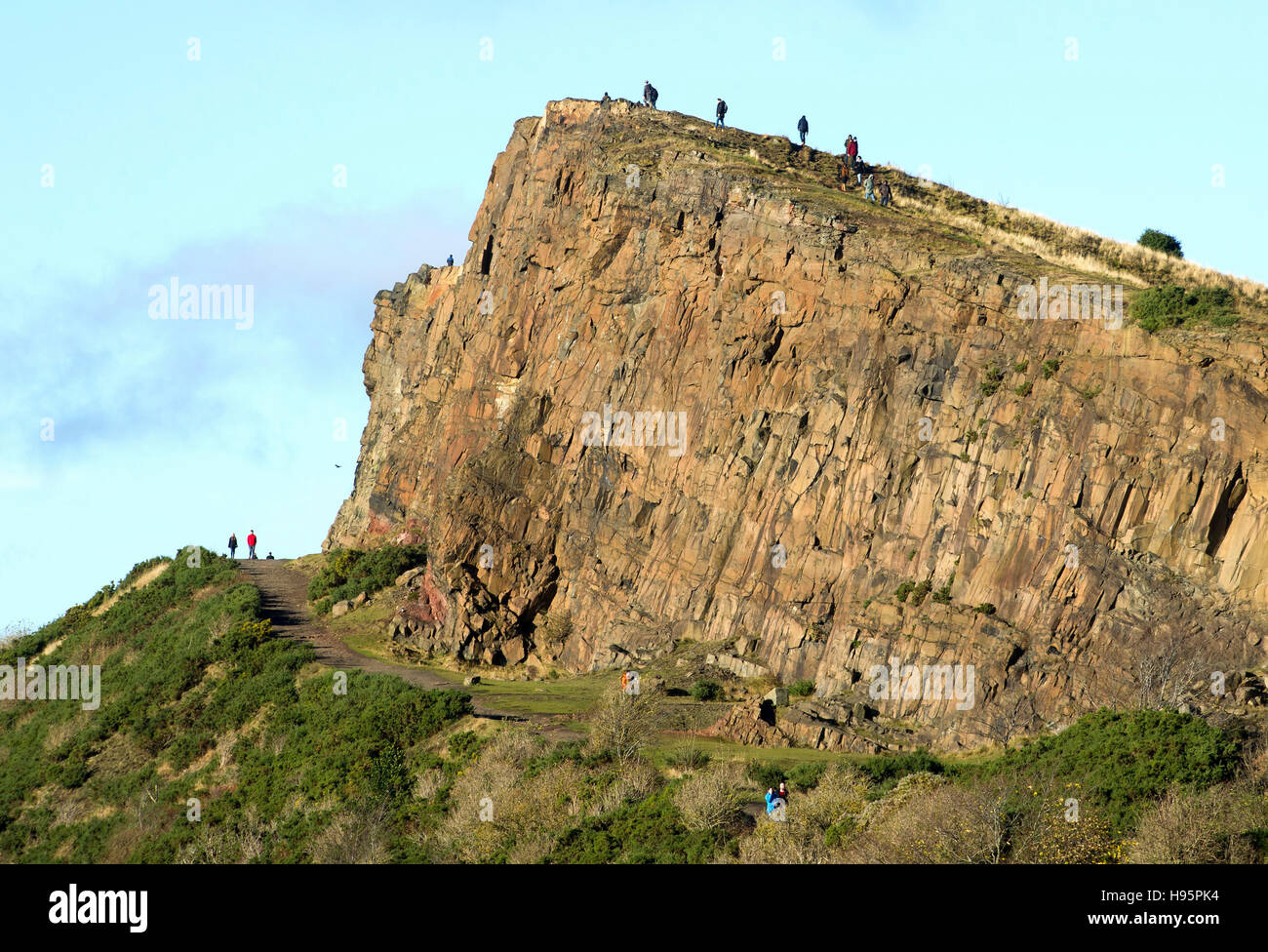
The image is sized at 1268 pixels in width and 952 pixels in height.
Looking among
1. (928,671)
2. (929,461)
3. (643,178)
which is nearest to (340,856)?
(928,671)

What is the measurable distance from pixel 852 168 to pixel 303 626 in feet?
129

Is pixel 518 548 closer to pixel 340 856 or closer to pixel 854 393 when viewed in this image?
pixel 854 393

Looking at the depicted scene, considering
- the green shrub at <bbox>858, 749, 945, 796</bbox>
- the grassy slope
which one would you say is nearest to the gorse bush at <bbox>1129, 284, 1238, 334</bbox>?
the green shrub at <bbox>858, 749, 945, 796</bbox>

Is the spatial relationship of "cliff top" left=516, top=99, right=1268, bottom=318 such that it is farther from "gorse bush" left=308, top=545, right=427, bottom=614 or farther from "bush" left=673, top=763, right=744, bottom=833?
"bush" left=673, top=763, right=744, bottom=833

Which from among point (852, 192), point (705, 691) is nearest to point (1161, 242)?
point (852, 192)

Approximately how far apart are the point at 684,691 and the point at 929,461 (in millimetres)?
13671

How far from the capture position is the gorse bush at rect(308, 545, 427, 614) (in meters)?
76.4

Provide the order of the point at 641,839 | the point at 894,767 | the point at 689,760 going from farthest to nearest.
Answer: the point at 689,760
the point at 894,767
the point at 641,839

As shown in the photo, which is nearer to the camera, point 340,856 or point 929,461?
point 340,856

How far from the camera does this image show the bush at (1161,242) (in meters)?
74.3

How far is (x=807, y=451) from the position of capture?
62344 mm

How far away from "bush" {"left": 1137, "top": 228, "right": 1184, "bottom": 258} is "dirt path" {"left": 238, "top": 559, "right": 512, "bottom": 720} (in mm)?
42224

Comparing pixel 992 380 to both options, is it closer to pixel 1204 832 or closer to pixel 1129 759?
pixel 1129 759

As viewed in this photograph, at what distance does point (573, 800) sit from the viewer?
45.7 meters
